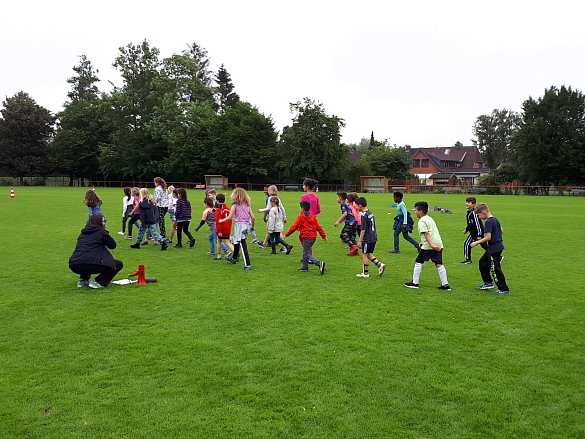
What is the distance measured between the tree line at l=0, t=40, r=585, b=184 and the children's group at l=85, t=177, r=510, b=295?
50.8 m

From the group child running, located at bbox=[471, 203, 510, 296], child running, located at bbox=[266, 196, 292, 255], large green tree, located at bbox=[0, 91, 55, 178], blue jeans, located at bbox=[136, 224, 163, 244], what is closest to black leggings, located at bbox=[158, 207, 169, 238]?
blue jeans, located at bbox=[136, 224, 163, 244]

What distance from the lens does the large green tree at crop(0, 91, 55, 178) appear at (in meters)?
75.8

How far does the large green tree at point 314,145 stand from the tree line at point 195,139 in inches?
5.2

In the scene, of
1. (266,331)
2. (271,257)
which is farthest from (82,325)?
(271,257)

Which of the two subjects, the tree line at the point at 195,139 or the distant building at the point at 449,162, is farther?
the distant building at the point at 449,162

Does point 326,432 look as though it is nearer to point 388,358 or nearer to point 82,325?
point 388,358

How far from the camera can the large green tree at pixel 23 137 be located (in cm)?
7581

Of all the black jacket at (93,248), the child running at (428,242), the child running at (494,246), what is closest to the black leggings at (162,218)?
the black jacket at (93,248)

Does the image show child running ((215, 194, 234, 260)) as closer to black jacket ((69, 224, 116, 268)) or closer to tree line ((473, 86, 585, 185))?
black jacket ((69, 224, 116, 268))

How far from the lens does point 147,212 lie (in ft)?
46.7

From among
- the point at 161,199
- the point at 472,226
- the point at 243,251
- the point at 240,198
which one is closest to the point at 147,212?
the point at 161,199

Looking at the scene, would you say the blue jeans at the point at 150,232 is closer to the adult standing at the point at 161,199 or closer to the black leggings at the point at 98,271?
the adult standing at the point at 161,199

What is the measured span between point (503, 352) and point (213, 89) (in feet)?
250

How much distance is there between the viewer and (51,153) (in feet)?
255
